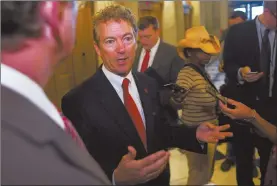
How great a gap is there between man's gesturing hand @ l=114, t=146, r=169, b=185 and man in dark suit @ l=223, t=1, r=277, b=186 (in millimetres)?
244

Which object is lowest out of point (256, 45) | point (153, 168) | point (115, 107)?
point (153, 168)

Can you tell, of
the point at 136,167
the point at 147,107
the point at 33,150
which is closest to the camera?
the point at 33,150

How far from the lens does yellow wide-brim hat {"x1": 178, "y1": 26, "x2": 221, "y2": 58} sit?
70cm

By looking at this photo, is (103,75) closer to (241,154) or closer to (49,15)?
(49,15)

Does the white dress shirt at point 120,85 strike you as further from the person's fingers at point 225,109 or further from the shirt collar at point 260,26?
the shirt collar at point 260,26

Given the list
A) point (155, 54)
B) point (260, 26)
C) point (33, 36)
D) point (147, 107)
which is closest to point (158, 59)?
point (155, 54)

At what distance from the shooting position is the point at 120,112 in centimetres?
63

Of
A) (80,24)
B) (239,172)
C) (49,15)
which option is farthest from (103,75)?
(239,172)

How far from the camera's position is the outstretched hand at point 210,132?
674 mm

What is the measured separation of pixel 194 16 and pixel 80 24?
0.91 feet

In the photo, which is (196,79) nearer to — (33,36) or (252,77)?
(252,77)

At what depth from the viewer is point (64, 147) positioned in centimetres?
36

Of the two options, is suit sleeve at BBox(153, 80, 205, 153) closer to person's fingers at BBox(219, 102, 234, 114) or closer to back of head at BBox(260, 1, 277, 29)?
person's fingers at BBox(219, 102, 234, 114)

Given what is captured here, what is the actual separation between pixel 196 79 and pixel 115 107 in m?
0.20
